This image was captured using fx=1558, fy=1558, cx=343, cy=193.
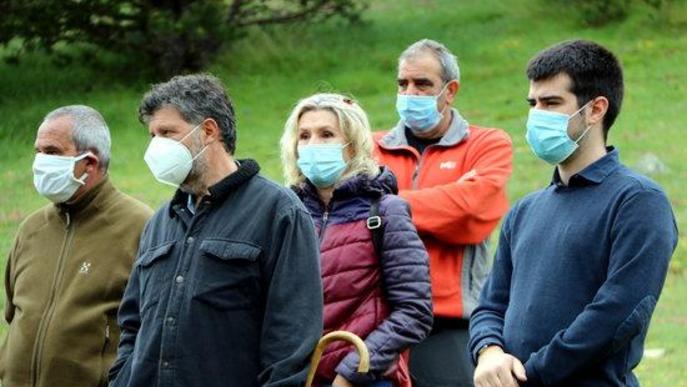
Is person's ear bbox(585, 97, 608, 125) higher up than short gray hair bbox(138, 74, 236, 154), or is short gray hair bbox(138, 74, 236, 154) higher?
short gray hair bbox(138, 74, 236, 154)

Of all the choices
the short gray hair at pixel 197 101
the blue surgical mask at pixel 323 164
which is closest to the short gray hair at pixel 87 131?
the blue surgical mask at pixel 323 164

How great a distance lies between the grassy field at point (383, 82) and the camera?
16.9m

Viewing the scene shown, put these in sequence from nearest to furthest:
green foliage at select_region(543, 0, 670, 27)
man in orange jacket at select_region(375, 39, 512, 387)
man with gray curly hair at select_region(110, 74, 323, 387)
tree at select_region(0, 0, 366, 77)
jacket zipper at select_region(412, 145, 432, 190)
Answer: man with gray curly hair at select_region(110, 74, 323, 387)
man in orange jacket at select_region(375, 39, 512, 387)
jacket zipper at select_region(412, 145, 432, 190)
tree at select_region(0, 0, 366, 77)
green foliage at select_region(543, 0, 670, 27)

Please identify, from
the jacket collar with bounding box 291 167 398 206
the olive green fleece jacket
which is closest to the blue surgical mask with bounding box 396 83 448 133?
the jacket collar with bounding box 291 167 398 206

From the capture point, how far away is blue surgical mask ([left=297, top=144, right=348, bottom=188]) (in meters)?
6.23

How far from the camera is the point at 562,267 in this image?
17.1ft

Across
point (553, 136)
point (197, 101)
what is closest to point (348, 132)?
point (197, 101)

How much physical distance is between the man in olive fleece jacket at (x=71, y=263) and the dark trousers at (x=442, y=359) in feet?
4.22

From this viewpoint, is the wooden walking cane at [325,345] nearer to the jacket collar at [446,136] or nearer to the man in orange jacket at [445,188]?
the man in orange jacket at [445,188]

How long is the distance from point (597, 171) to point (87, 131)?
2.41 meters

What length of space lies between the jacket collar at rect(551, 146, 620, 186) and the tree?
1518 cm

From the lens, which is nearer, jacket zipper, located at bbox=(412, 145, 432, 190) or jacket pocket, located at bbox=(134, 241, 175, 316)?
jacket pocket, located at bbox=(134, 241, 175, 316)

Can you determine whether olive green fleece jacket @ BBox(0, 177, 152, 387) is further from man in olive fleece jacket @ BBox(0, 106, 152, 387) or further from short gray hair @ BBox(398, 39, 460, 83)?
short gray hair @ BBox(398, 39, 460, 83)

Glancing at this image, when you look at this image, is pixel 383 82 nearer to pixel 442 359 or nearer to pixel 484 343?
pixel 442 359
